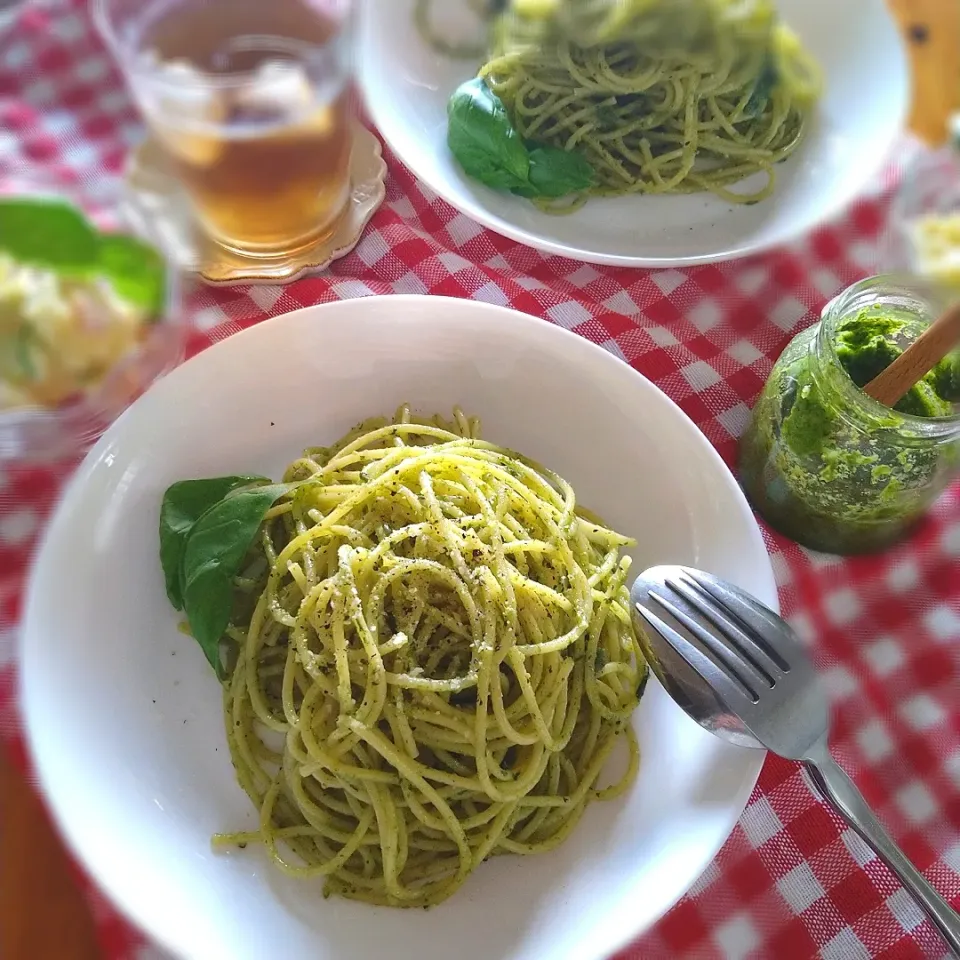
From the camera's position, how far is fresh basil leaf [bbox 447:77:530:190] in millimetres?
1189

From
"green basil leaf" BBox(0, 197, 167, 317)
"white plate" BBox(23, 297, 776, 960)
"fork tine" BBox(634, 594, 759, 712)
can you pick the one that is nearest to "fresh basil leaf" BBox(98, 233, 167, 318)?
"green basil leaf" BBox(0, 197, 167, 317)

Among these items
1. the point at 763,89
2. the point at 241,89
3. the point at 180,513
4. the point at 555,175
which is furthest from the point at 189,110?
the point at 763,89

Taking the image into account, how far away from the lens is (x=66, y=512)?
2.81 feet

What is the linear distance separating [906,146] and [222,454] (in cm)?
105

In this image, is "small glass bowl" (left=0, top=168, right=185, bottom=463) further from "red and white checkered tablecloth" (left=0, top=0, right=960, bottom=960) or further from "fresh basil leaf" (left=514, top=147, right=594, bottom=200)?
"fresh basil leaf" (left=514, top=147, right=594, bottom=200)

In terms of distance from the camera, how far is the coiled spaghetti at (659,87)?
4.16 feet

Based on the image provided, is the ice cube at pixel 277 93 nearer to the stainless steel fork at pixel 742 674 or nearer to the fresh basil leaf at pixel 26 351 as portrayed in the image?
the fresh basil leaf at pixel 26 351

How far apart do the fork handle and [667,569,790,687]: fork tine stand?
0.09 m

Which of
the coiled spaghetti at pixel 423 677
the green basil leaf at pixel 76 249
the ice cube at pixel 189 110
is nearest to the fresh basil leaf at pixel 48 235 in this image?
the green basil leaf at pixel 76 249

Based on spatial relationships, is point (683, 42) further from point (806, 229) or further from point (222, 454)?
point (222, 454)

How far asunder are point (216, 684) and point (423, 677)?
0.23 meters

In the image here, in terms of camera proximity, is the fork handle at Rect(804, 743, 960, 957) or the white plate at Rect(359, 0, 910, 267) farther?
the white plate at Rect(359, 0, 910, 267)

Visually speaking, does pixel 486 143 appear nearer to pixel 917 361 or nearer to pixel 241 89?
pixel 241 89

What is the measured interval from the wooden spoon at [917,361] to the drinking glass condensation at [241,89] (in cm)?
64
